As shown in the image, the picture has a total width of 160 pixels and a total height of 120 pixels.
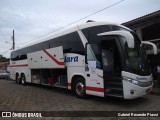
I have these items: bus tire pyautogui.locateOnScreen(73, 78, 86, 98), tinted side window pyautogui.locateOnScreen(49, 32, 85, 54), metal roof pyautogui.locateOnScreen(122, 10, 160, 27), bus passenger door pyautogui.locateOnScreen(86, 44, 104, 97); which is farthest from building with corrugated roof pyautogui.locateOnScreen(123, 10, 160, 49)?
bus tire pyautogui.locateOnScreen(73, 78, 86, 98)

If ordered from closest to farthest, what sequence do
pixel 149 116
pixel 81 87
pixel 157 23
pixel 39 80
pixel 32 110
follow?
pixel 149 116
pixel 32 110
pixel 81 87
pixel 157 23
pixel 39 80

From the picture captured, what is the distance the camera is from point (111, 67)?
30.1 feet

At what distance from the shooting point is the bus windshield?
841 centimetres

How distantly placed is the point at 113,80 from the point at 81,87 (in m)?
2.04

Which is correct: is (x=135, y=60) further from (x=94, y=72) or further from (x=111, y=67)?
(x=94, y=72)

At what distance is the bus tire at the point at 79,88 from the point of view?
404 inches

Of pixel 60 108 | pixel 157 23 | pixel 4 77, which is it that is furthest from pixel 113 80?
pixel 4 77

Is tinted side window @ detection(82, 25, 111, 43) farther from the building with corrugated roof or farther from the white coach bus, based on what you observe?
the building with corrugated roof


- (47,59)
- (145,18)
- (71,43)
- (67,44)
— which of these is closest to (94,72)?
(71,43)

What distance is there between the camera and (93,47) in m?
9.55

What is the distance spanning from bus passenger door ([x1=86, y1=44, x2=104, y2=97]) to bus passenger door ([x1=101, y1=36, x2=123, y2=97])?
0.21 m

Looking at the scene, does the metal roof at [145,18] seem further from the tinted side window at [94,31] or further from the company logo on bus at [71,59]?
the company logo on bus at [71,59]

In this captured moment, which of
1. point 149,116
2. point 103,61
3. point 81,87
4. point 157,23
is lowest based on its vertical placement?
point 149,116

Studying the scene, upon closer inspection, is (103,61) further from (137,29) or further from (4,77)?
(4,77)
